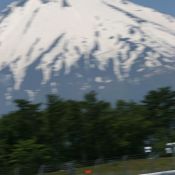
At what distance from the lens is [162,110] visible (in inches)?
3113

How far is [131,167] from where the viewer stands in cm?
2983

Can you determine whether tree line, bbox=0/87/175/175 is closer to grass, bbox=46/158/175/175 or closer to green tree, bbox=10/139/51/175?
green tree, bbox=10/139/51/175

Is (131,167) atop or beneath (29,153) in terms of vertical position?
atop

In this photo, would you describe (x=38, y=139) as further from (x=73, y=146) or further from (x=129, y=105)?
(x=129, y=105)

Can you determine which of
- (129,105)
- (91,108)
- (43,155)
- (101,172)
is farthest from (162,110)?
(101,172)

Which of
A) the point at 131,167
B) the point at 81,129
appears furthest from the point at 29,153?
the point at 131,167

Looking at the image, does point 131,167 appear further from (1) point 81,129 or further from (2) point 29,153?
(1) point 81,129

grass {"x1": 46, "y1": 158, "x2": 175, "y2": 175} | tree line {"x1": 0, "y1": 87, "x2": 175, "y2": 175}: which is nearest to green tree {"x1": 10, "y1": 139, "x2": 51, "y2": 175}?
tree line {"x1": 0, "y1": 87, "x2": 175, "y2": 175}

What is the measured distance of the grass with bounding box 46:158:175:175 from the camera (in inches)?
1115

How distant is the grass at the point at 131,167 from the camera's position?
28.3m

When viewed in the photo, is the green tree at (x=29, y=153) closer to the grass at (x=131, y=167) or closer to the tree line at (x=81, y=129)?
the tree line at (x=81, y=129)

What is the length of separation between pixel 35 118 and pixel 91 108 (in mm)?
5840

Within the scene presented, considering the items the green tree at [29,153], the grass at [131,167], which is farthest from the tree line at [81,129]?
the grass at [131,167]

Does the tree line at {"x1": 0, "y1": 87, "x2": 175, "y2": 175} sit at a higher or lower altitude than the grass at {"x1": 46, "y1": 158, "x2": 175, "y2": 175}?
lower
